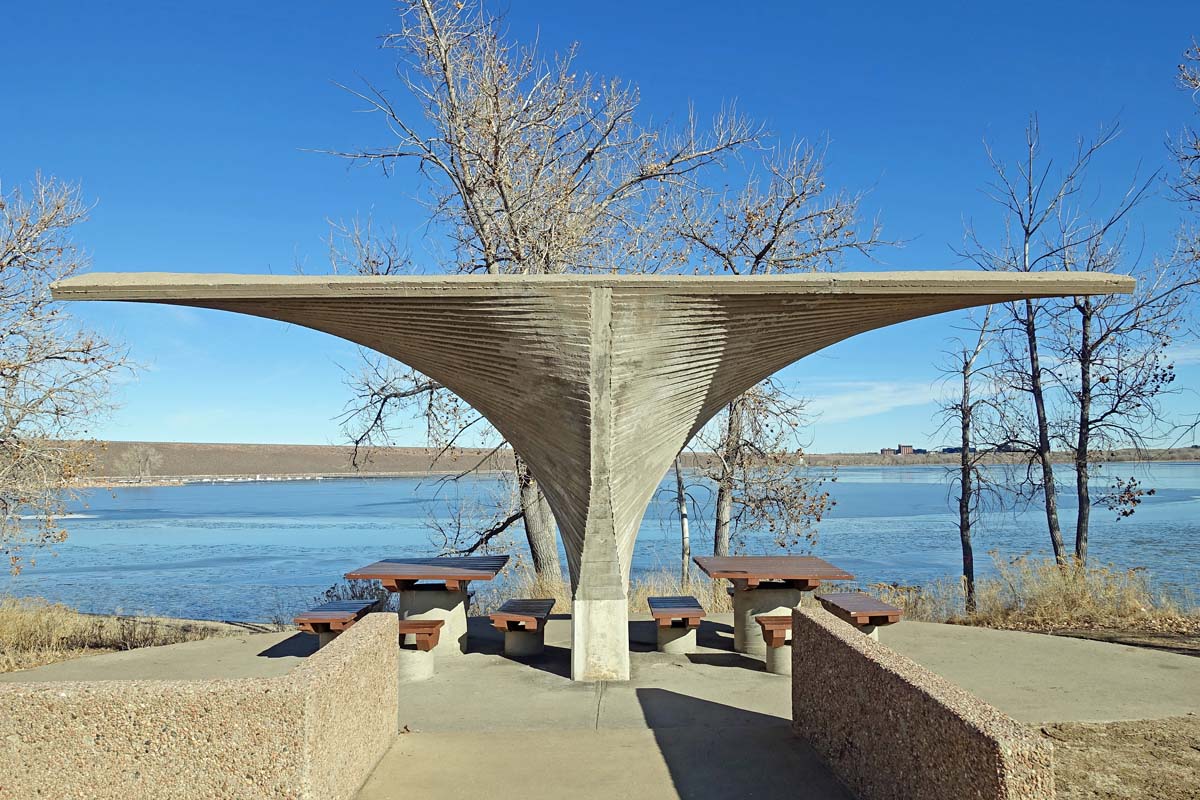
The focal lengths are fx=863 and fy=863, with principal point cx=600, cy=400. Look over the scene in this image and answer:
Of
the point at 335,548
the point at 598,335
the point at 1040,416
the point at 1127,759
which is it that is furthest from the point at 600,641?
the point at 335,548

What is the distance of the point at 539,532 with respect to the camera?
36.5 feet

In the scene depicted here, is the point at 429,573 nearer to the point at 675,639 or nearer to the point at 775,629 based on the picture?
the point at 675,639

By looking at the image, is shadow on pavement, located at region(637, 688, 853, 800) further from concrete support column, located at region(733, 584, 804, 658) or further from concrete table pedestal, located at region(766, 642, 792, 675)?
concrete support column, located at region(733, 584, 804, 658)

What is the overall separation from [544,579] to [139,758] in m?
7.93

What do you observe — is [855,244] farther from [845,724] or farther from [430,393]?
[845,724]

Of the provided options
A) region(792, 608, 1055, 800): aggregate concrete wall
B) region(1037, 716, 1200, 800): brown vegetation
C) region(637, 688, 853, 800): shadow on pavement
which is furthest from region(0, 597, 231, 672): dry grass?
region(1037, 716, 1200, 800): brown vegetation

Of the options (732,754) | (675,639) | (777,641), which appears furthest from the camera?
(675,639)

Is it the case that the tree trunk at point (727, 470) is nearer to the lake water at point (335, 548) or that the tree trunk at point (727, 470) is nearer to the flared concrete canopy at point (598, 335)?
the lake water at point (335, 548)

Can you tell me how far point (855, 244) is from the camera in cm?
1133

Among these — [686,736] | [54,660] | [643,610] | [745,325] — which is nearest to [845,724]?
[686,736]

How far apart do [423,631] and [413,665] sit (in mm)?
255

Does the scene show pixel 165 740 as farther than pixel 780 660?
No

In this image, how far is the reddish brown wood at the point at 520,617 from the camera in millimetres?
6223

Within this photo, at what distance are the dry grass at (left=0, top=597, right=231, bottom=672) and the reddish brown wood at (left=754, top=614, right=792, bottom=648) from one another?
5.61 metres
